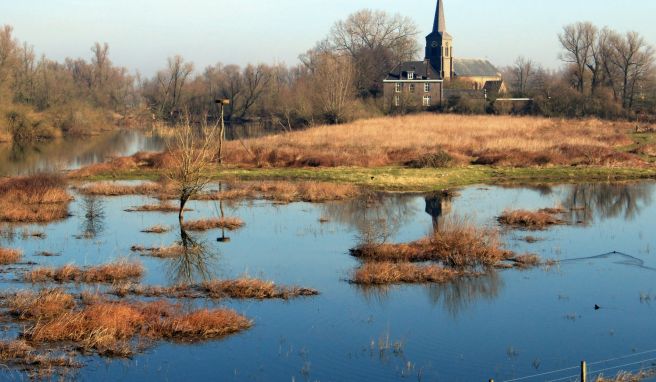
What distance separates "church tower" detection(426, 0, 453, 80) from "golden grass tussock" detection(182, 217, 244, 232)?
7539 cm

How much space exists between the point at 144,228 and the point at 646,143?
35.0m

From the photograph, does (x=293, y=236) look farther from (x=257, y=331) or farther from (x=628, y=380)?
(x=628, y=380)

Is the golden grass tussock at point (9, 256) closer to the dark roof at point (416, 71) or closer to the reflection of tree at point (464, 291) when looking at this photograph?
the reflection of tree at point (464, 291)

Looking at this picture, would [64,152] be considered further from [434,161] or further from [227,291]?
[227,291]

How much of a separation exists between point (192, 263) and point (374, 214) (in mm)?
7912

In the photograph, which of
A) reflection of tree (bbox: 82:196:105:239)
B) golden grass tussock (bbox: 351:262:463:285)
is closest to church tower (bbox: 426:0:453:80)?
reflection of tree (bbox: 82:196:105:239)

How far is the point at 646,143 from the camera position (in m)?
45.7

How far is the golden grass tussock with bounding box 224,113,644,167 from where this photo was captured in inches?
1449

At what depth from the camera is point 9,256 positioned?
1791 cm

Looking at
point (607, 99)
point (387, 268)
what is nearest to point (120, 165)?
point (387, 268)

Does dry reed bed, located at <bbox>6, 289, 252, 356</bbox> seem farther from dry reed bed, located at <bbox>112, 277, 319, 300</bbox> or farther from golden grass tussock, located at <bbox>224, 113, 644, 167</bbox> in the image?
golden grass tussock, located at <bbox>224, 113, 644, 167</bbox>

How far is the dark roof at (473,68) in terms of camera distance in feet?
336

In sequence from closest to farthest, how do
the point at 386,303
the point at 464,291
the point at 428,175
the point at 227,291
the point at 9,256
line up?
the point at 386,303, the point at 227,291, the point at 464,291, the point at 9,256, the point at 428,175

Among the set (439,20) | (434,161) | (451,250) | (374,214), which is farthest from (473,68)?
(451,250)
